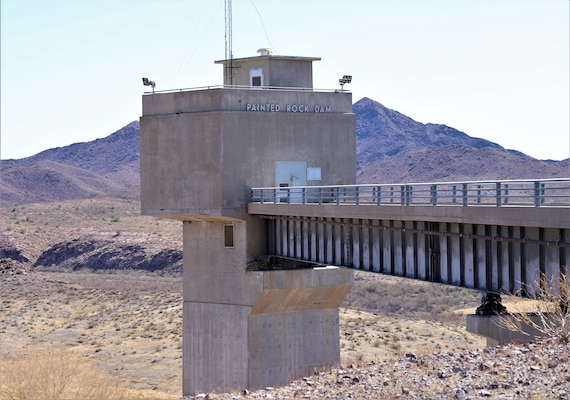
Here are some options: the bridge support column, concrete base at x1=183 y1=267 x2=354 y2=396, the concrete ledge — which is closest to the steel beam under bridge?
the concrete ledge

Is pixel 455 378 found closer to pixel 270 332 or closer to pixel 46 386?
pixel 46 386

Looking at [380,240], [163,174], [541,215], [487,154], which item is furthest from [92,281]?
[487,154]

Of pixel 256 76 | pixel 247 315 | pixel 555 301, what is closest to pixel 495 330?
pixel 555 301

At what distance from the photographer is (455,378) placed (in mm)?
21172

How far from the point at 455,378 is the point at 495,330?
6.72 metres

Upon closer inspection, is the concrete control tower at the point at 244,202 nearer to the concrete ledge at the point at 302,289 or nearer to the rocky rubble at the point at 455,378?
the concrete ledge at the point at 302,289

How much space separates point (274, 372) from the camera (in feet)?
123

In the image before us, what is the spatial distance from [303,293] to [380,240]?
23.7 ft

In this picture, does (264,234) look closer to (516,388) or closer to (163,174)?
(163,174)

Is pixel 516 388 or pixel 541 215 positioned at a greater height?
pixel 541 215

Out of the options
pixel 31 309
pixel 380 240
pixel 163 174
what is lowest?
pixel 31 309

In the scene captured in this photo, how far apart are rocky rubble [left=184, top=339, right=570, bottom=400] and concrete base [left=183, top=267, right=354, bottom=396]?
1294 cm

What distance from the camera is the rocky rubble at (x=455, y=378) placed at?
65.3ft

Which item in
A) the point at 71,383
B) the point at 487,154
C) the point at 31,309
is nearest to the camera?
the point at 71,383
